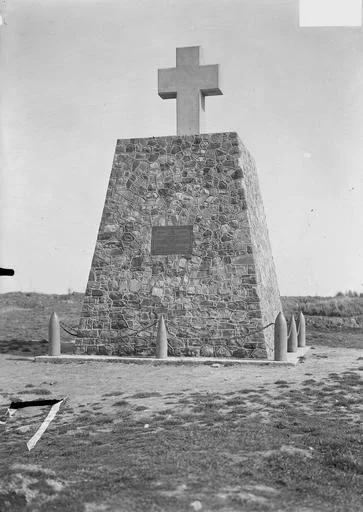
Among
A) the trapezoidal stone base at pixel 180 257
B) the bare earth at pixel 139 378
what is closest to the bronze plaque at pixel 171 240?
the trapezoidal stone base at pixel 180 257

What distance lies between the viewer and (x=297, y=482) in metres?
5.54

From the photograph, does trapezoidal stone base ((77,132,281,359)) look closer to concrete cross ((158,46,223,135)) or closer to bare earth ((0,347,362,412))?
concrete cross ((158,46,223,135))

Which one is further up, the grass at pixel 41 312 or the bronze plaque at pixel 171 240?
the bronze plaque at pixel 171 240

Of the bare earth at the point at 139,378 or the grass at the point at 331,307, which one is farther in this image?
the grass at the point at 331,307

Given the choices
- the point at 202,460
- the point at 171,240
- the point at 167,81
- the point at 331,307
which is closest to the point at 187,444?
the point at 202,460

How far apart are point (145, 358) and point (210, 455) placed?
7.46 meters

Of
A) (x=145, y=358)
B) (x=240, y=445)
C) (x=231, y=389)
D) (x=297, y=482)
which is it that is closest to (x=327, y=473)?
(x=297, y=482)

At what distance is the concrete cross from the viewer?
14906mm

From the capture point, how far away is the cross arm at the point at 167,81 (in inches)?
592

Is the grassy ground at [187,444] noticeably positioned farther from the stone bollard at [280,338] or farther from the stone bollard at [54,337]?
the stone bollard at [54,337]

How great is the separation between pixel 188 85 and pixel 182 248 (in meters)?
3.93

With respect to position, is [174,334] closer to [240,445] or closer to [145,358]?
[145,358]

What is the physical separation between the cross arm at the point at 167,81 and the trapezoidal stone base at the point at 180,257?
46.0 inches

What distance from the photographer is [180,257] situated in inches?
572
